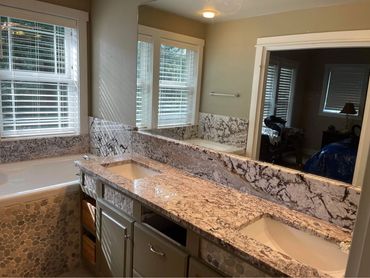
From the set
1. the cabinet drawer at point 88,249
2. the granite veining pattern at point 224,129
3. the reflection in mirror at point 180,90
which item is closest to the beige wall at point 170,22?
the reflection in mirror at point 180,90

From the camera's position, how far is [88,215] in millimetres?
2053

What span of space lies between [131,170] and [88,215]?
1.50 ft

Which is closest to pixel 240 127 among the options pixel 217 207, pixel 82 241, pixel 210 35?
pixel 217 207

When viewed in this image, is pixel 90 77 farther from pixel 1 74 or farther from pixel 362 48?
pixel 362 48

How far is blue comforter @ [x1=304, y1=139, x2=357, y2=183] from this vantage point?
1208 millimetres

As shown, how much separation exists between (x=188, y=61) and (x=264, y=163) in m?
0.90

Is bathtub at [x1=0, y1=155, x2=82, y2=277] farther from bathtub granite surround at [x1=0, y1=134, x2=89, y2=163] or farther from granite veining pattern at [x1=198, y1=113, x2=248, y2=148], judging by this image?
granite veining pattern at [x1=198, y1=113, x2=248, y2=148]

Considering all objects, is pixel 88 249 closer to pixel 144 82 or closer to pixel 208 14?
pixel 144 82

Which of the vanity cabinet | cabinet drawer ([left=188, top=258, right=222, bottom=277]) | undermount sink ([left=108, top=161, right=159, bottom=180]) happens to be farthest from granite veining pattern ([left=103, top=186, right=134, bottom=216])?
cabinet drawer ([left=188, top=258, right=222, bottom=277])

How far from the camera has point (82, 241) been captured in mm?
2193

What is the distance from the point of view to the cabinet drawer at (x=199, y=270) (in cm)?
114

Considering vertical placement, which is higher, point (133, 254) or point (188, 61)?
point (188, 61)

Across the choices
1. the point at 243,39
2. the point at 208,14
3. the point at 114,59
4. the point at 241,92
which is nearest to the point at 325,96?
the point at 241,92

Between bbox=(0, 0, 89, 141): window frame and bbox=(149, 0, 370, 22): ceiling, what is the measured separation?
38.7 inches
